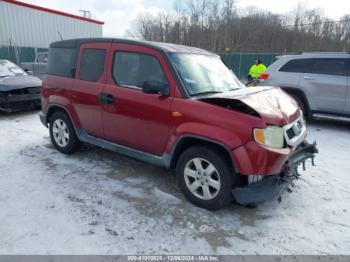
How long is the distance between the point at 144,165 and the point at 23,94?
17.3 feet

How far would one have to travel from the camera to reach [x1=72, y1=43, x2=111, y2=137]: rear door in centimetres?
428

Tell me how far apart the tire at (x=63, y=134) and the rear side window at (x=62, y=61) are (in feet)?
2.36

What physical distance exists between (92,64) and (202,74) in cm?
177

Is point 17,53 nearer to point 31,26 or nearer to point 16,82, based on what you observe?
point 31,26

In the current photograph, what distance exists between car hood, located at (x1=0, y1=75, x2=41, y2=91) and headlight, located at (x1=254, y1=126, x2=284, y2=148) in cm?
718

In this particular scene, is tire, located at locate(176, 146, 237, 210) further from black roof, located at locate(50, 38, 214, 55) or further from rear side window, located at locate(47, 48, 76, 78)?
rear side window, located at locate(47, 48, 76, 78)

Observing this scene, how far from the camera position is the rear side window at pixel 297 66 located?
24.5 ft

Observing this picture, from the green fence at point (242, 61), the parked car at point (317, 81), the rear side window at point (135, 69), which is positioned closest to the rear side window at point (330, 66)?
the parked car at point (317, 81)

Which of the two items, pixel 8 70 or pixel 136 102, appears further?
pixel 8 70

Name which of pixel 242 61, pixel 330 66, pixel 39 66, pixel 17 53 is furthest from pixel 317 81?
pixel 17 53

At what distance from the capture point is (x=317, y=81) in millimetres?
7262

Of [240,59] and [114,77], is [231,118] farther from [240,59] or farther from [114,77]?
[240,59]

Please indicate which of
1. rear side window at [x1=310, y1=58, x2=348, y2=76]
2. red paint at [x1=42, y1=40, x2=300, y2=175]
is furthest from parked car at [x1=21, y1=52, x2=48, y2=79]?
rear side window at [x1=310, y1=58, x2=348, y2=76]

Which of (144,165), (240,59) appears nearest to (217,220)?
(144,165)
